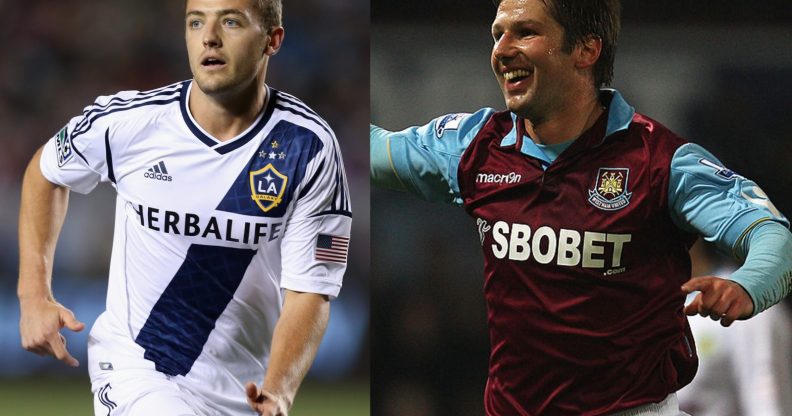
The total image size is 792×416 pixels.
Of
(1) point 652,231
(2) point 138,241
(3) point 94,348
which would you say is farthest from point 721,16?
(3) point 94,348

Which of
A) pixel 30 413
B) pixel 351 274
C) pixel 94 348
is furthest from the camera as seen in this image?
pixel 30 413

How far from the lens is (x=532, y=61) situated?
129 inches

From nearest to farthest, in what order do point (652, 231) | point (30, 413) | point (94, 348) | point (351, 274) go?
point (652, 231) → point (94, 348) → point (351, 274) → point (30, 413)

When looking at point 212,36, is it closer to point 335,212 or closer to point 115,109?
point 115,109

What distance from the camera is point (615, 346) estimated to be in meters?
3.35

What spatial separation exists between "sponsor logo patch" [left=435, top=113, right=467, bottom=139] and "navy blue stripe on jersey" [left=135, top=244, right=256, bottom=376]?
2.62 ft

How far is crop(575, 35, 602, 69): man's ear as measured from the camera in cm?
335

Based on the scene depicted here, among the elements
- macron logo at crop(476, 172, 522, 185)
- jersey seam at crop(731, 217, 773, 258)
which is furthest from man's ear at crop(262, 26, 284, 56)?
jersey seam at crop(731, 217, 773, 258)

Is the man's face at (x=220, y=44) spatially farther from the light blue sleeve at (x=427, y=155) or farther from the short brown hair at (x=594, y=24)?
the short brown hair at (x=594, y=24)

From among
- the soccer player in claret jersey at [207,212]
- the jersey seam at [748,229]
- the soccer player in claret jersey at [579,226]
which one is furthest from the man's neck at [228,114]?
the jersey seam at [748,229]

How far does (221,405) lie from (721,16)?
2275 mm

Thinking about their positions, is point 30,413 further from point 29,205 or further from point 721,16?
point 721,16

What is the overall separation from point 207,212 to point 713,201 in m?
1.73

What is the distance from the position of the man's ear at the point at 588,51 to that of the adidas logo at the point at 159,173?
58.7 inches
